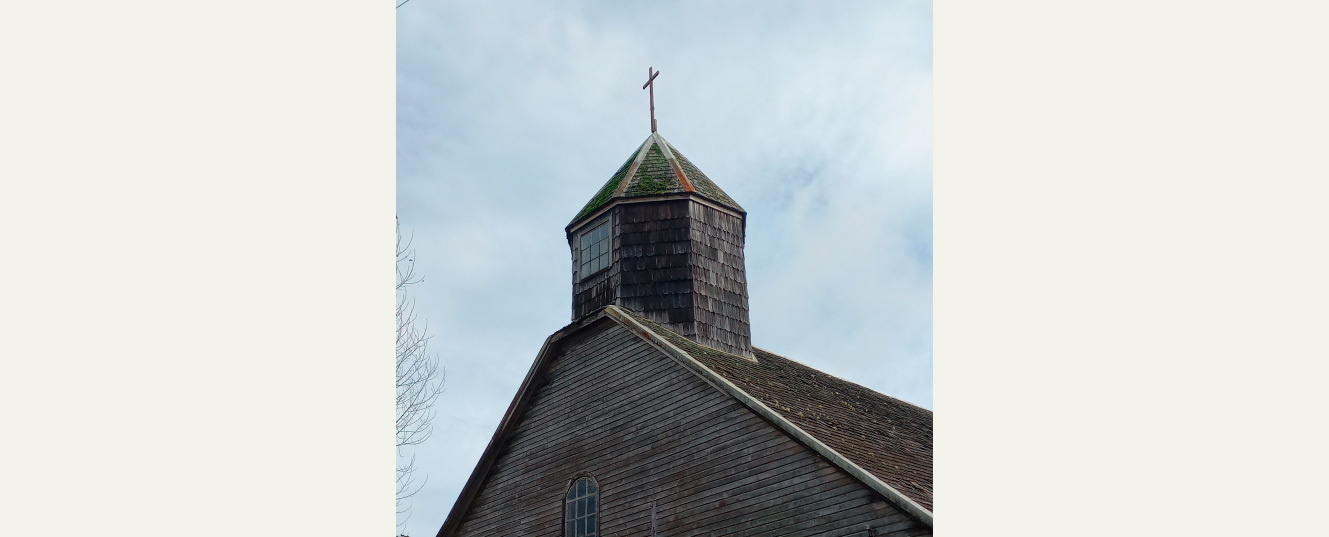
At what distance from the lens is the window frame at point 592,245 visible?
746 inches

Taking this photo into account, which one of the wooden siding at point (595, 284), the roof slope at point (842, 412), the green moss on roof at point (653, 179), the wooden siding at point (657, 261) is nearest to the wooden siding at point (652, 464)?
the roof slope at point (842, 412)

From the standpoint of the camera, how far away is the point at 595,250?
19.4 m

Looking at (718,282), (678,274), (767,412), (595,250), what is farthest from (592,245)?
(767,412)

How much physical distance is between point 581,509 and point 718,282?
18.1 ft

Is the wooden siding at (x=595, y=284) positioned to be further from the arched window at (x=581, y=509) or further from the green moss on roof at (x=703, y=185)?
the arched window at (x=581, y=509)

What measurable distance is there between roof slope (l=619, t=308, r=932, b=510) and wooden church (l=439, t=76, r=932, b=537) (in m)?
0.06

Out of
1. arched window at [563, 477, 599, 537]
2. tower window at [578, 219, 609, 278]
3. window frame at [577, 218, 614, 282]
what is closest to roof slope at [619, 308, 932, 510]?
window frame at [577, 218, 614, 282]

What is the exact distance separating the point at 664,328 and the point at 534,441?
10.4ft

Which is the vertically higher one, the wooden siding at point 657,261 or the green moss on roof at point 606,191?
the green moss on roof at point 606,191

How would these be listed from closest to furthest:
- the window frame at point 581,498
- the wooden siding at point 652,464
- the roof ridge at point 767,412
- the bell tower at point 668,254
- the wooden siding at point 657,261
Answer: the roof ridge at point 767,412 → the wooden siding at point 652,464 → the window frame at point 581,498 → the wooden siding at point 657,261 → the bell tower at point 668,254

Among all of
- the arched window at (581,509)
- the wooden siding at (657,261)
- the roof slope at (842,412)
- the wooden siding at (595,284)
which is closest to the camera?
the roof slope at (842,412)

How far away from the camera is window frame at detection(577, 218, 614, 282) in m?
18.9

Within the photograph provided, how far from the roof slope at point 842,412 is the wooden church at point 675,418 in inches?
2.3

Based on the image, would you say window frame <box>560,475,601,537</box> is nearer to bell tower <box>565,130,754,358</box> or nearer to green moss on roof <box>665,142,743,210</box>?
bell tower <box>565,130,754,358</box>
